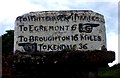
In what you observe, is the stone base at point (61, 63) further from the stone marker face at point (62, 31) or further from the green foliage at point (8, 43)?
the green foliage at point (8, 43)

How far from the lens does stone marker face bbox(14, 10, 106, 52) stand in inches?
218

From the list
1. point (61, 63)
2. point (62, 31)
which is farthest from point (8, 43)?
point (61, 63)

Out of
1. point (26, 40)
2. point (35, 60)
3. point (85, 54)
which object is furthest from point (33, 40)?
point (85, 54)

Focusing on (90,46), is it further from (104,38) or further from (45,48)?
(45,48)

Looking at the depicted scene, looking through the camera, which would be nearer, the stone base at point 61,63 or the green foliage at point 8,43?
the stone base at point 61,63

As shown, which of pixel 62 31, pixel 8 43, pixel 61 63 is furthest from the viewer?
pixel 8 43

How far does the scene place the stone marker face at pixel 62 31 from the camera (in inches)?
218

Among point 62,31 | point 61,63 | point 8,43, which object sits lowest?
point 61,63

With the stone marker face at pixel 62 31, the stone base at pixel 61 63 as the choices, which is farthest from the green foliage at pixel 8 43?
the stone base at pixel 61 63

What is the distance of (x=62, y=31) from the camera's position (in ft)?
18.2

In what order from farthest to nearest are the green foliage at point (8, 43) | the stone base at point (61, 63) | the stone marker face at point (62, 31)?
the green foliage at point (8, 43), the stone marker face at point (62, 31), the stone base at point (61, 63)

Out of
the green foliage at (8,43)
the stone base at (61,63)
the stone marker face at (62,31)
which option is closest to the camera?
the stone base at (61,63)

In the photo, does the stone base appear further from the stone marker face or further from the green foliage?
the green foliage

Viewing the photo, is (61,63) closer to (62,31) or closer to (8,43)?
(62,31)
